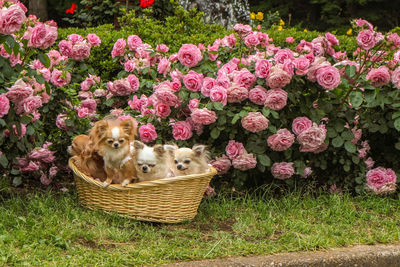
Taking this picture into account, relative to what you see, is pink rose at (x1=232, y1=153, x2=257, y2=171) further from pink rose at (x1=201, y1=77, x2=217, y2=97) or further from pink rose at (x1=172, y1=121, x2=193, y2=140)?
pink rose at (x1=201, y1=77, x2=217, y2=97)

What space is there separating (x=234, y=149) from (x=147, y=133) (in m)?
0.67

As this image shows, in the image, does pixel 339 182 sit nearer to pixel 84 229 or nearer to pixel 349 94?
pixel 349 94

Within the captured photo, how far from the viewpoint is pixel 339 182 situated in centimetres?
502

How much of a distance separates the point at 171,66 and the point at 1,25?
1783 mm

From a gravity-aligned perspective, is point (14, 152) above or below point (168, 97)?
below

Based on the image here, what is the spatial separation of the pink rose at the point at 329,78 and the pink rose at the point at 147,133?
4.25 ft

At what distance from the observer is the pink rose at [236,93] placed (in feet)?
14.4

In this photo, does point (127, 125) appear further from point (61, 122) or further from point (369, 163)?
point (369, 163)

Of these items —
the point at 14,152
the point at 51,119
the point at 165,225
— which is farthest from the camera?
the point at 51,119

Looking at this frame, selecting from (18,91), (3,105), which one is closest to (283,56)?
(18,91)

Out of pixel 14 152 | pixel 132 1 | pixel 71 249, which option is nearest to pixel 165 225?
pixel 71 249

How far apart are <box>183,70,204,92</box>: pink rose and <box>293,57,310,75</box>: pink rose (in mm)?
740

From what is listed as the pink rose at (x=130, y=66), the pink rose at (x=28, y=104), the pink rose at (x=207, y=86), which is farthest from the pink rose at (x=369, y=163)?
the pink rose at (x=28, y=104)

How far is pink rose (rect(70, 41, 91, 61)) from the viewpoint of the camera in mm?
4991
